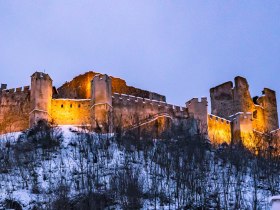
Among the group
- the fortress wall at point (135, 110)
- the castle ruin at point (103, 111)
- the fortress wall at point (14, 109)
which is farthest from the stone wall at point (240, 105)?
the fortress wall at point (14, 109)

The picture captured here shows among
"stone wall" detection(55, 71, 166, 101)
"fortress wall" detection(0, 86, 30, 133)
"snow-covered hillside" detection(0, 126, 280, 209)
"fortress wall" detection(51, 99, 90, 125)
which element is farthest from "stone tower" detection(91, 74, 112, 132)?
"fortress wall" detection(0, 86, 30, 133)

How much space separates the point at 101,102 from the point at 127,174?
37.5ft

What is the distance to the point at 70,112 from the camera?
41750mm

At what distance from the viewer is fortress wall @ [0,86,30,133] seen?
41875 millimetres

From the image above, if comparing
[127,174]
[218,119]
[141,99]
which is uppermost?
[141,99]

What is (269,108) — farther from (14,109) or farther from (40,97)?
(14,109)

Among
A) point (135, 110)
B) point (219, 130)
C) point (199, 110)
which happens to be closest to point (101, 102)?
point (135, 110)

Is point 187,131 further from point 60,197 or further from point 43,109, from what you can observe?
point 60,197

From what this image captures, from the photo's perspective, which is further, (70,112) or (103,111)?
(70,112)

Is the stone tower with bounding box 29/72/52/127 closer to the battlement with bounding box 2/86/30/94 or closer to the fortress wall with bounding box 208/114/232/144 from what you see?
the battlement with bounding box 2/86/30/94

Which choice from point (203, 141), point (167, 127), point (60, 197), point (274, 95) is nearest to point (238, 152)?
point (203, 141)

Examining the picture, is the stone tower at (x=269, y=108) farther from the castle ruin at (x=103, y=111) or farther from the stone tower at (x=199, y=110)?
the stone tower at (x=199, y=110)

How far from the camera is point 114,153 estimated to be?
3416 cm

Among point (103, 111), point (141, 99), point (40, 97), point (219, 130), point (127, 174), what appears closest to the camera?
point (127, 174)
